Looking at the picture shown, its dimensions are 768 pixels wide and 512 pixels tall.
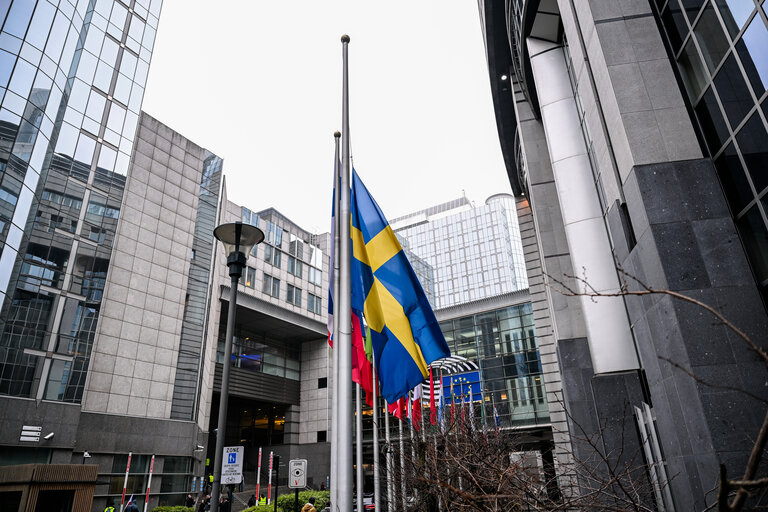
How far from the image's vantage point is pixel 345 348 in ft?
23.3

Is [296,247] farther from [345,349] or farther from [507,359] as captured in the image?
[345,349]

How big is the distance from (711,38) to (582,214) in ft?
23.8

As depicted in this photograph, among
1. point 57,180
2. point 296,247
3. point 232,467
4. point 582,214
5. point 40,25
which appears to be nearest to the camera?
point 232,467

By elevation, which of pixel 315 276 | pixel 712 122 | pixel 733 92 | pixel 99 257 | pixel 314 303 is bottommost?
pixel 712 122

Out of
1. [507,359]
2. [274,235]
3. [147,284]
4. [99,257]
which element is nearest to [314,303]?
[274,235]

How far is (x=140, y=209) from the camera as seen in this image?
36.6 meters

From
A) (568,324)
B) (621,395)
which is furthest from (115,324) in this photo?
(621,395)

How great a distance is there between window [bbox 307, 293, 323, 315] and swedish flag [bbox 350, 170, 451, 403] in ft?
163

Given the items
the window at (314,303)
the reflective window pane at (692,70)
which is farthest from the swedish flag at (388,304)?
the window at (314,303)

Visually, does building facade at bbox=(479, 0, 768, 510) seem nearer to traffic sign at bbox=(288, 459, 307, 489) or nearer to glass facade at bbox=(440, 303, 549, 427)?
traffic sign at bbox=(288, 459, 307, 489)

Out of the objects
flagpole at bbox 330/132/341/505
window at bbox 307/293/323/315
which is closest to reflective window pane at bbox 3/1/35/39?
flagpole at bbox 330/132/341/505

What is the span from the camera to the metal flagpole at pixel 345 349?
6.41m

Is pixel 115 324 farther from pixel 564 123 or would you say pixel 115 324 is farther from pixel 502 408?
pixel 502 408

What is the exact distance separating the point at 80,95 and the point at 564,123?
31.0 m
